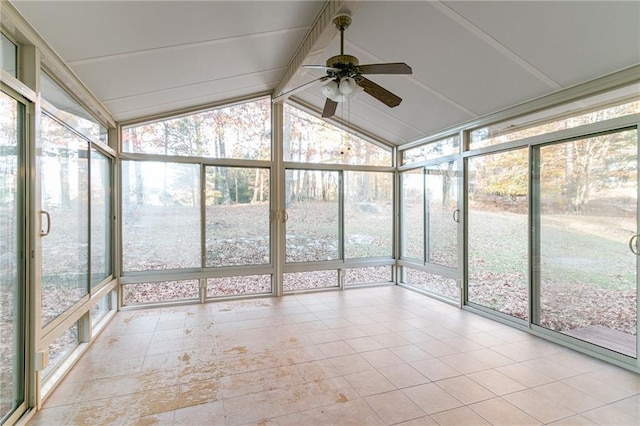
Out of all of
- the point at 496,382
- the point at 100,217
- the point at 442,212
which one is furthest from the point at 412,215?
the point at 100,217

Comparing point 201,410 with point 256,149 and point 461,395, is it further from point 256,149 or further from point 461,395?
point 256,149

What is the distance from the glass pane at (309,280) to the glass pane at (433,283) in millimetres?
1378

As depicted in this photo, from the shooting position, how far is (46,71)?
2.61 meters

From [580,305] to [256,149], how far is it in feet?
15.0

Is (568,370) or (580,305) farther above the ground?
(580,305)

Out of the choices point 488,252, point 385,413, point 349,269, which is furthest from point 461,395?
point 349,269

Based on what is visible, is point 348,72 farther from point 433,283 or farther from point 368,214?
Answer: point 433,283

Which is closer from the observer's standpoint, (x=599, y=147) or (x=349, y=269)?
(x=599, y=147)

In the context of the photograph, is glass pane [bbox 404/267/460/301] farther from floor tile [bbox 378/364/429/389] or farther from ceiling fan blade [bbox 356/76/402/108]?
ceiling fan blade [bbox 356/76/402/108]

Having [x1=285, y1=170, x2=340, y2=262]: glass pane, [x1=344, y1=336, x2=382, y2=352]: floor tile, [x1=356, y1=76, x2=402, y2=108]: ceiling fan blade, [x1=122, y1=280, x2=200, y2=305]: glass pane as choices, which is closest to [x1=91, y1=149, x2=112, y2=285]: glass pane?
[x1=122, y1=280, x2=200, y2=305]: glass pane

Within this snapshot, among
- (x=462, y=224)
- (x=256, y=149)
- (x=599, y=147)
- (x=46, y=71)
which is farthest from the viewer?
(x=256, y=149)

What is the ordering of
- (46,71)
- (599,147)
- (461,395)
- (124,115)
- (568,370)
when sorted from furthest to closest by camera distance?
1. (124,115)
2. (599,147)
3. (568,370)
4. (46,71)
5. (461,395)

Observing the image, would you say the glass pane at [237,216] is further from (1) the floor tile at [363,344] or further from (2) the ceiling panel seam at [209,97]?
(1) the floor tile at [363,344]

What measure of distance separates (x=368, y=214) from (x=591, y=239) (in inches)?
129
